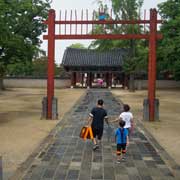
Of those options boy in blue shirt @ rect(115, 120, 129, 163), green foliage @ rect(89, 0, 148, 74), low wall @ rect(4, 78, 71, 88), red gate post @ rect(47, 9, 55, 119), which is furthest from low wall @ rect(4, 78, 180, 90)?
boy in blue shirt @ rect(115, 120, 129, 163)

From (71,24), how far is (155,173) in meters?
10.7

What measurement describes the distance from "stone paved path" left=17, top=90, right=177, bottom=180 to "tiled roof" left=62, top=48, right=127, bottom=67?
42.6 m

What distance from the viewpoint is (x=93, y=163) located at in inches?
344

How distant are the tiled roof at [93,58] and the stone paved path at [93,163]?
42.6 metres

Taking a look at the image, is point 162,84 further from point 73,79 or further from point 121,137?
point 121,137

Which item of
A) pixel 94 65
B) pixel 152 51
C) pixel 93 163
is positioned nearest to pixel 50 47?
pixel 152 51

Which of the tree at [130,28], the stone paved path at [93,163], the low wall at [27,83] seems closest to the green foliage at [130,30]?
the tree at [130,28]

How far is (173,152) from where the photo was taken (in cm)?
1049

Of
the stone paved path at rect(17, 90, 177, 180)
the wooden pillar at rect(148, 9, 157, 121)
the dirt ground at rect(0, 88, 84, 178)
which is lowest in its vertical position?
the dirt ground at rect(0, 88, 84, 178)

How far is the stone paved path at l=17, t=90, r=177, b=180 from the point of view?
25.2ft

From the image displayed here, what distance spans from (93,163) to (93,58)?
157 ft

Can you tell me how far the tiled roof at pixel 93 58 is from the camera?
54.5 m

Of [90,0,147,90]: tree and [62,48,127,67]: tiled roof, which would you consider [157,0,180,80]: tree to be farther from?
[62,48,127,67]: tiled roof

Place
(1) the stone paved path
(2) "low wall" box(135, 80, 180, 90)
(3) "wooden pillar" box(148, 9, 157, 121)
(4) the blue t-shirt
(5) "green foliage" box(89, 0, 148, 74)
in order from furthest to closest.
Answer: (2) "low wall" box(135, 80, 180, 90) < (5) "green foliage" box(89, 0, 148, 74) < (3) "wooden pillar" box(148, 9, 157, 121) < (4) the blue t-shirt < (1) the stone paved path
